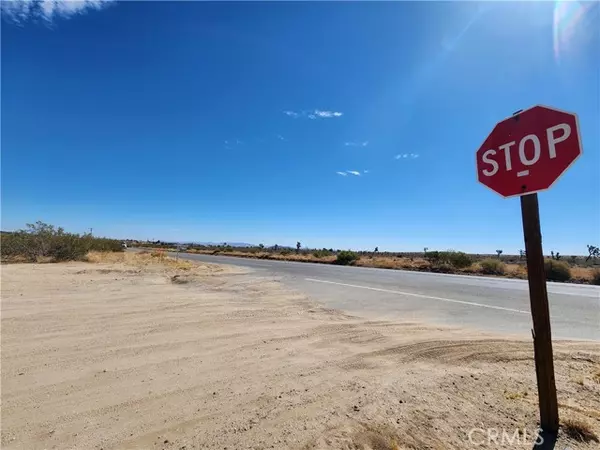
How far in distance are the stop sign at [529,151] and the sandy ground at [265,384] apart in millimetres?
1899

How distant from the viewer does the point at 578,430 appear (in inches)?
94.0

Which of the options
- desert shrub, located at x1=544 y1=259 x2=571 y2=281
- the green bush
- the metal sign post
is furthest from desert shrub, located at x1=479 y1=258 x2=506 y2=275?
the green bush

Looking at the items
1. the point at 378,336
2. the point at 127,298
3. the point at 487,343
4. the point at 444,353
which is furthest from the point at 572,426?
the point at 127,298

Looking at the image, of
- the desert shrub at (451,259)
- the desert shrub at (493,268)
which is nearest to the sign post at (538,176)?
the desert shrub at (493,268)

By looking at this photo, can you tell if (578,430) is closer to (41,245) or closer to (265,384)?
(265,384)

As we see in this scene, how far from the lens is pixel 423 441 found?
2.33 m

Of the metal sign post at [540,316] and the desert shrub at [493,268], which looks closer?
the metal sign post at [540,316]

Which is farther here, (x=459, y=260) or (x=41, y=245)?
(x=459, y=260)

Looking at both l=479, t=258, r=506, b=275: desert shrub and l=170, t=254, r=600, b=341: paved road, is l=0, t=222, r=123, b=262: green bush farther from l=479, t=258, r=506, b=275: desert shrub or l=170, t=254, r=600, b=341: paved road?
l=479, t=258, r=506, b=275: desert shrub

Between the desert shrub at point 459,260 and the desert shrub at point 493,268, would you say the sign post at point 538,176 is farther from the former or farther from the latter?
the desert shrub at point 459,260

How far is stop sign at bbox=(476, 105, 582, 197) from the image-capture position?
89.4 inches

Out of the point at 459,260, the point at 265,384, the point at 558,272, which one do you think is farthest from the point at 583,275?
the point at 265,384

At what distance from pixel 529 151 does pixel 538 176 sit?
0.23 m

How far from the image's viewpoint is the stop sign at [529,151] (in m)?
2.27
